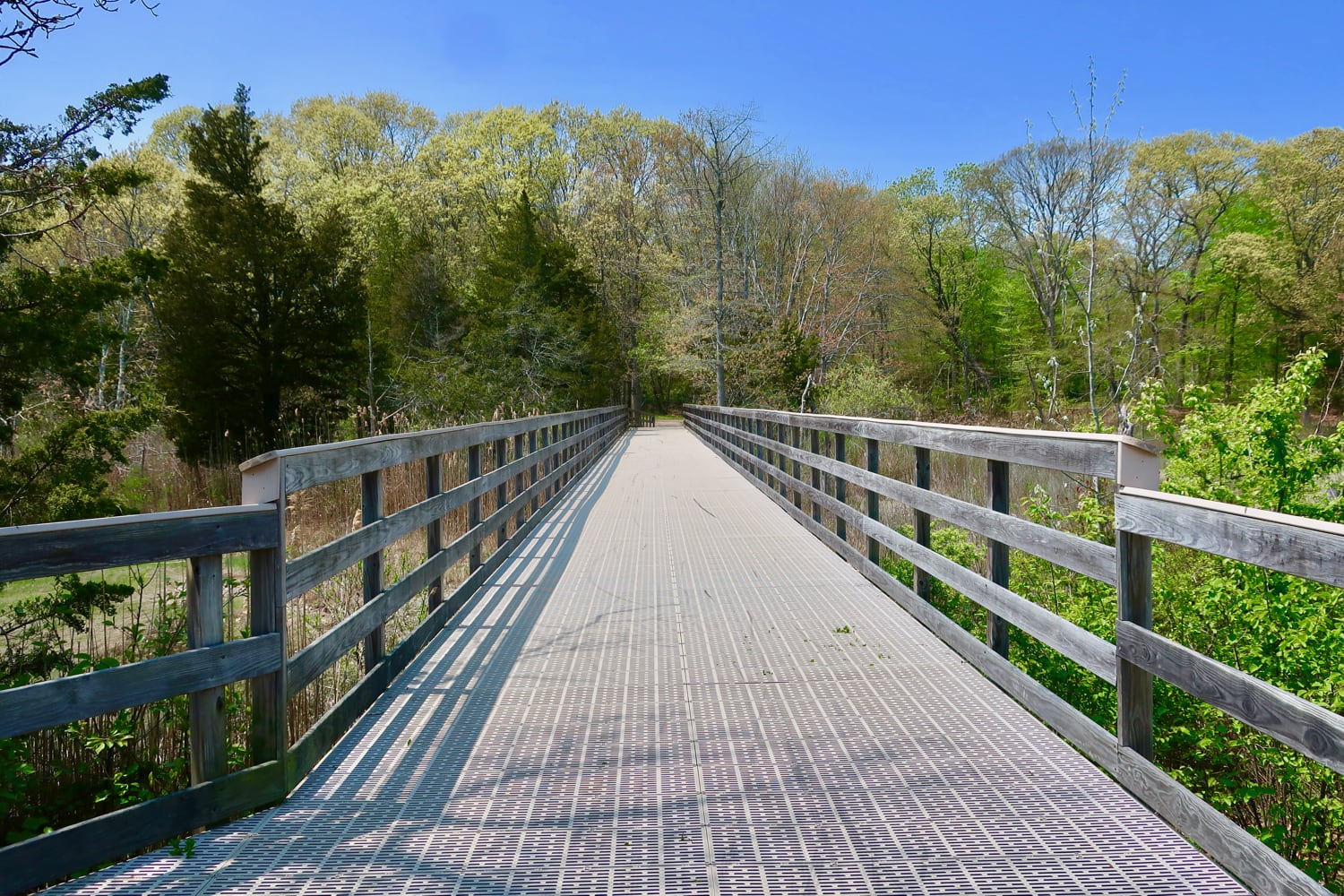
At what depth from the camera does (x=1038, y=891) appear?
207cm

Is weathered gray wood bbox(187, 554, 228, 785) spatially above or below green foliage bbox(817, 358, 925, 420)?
below

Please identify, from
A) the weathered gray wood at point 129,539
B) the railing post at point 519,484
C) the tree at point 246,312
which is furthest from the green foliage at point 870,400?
the weathered gray wood at point 129,539

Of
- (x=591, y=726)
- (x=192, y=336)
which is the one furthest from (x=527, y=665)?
(x=192, y=336)

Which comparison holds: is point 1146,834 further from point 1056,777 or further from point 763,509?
point 763,509

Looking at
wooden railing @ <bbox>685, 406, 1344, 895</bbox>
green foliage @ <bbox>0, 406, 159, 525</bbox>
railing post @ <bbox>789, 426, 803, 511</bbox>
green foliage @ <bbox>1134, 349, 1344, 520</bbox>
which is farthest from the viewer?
railing post @ <bbox>789, 426, 803, 511</bbox>

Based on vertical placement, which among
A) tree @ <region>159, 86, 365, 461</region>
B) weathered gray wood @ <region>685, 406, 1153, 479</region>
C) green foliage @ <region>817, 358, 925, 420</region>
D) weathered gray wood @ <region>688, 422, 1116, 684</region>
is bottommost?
weathered gray wood @ <region>688, 422, 1116, 684</region>

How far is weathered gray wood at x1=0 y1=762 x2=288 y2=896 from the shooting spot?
196 centimetres

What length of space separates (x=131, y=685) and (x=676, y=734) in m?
1.77

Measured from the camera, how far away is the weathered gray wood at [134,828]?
1.96 meters

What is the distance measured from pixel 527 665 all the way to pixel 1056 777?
2.31 meters

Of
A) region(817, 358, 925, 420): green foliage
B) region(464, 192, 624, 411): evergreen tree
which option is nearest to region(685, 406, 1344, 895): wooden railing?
region(817, 358, 925, 420): green foliage

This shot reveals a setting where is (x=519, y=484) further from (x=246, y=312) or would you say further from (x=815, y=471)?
(x=246, y=312)

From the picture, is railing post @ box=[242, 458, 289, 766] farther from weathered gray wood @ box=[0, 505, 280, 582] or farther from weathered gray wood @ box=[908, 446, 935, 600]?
weathered gray wood @ box=[908, 446, 935, 600]

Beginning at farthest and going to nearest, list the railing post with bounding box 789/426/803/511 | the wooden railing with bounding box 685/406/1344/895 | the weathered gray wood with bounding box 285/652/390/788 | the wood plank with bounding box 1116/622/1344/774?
1. the railing post with bounding box 789/426/803/511
2. the weathered gray wood with bounding box 285/652/390/788
3. the wooden railing with bounding box 685/406/1344/895
4. the wood plank with bounding box 1116/622/1344/774
